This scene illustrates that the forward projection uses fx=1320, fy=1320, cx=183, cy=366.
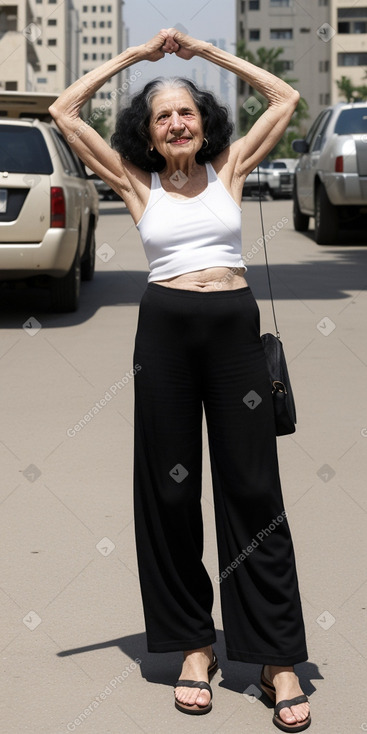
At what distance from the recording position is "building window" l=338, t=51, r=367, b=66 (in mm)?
115188

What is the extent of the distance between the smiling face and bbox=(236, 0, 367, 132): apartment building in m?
110

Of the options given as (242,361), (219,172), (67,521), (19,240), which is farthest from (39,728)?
(19,240)

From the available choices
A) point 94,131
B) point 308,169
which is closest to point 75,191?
point 308,169

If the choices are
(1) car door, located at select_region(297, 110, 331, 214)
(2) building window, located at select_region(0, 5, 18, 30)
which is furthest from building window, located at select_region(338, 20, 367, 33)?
(1) car door, located at select_region(297, 110, 331, 214)

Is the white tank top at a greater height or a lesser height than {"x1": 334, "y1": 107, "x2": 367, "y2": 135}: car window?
greater

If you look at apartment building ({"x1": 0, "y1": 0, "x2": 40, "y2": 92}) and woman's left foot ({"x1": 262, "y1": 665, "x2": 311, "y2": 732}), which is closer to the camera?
woman's left foot ({"x1": 262, "y1": 665, "x2": 311, "y2": 732})

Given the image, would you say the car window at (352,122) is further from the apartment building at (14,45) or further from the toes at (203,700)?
the apartment building at (14,45)

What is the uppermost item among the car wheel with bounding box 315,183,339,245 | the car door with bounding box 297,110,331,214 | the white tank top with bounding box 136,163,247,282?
the white tank top with bounding box 136,163,247,282

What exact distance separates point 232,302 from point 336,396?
479 centimetres

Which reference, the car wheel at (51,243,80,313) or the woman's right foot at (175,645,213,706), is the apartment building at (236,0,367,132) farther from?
the woman's right foot at (175,645,213,706)

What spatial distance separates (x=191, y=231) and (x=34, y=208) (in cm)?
777

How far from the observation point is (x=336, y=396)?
27.7 ft

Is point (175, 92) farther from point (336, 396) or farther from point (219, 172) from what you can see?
point (336, 396)

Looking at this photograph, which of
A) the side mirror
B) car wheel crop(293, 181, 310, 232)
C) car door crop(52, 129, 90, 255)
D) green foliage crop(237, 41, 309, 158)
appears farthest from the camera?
green foliage crop(237, 41, 309, 158)
